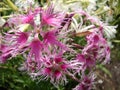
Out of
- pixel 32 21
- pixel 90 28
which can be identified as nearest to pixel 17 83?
pixel 90 28

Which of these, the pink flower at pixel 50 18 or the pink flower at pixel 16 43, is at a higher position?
the pink flower at pixel 50 18

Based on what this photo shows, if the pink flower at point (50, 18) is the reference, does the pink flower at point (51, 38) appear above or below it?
below

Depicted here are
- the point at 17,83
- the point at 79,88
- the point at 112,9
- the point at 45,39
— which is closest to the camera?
the point at 45,39

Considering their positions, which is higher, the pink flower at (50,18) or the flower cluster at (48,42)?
the pink flower at (50,18)

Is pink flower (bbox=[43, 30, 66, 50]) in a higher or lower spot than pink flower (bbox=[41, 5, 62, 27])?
lower

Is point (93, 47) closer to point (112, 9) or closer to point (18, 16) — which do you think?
point (18, 16)

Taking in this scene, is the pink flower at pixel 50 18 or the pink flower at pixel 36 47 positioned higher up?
the pink flower at pixel 50 18

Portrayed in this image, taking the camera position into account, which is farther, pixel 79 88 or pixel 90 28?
pixel 79 88

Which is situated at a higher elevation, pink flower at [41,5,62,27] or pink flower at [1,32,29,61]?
pink flower at [41,5,62,27]

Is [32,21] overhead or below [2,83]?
overhead

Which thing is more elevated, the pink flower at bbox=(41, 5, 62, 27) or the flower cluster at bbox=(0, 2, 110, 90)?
the pink flower at bbox=(41, 5, 62, 27)

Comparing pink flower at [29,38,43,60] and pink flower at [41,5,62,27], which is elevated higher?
pink flower at [41,5,62,27]
